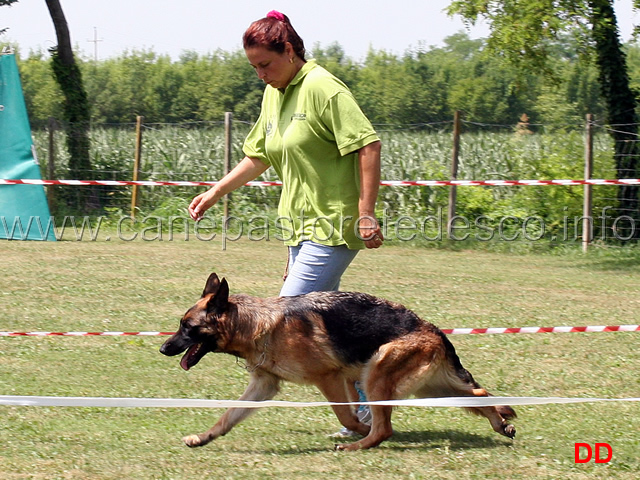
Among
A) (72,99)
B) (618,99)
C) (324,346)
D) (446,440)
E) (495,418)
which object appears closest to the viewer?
(324,346)

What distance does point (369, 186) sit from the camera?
4.20 meters

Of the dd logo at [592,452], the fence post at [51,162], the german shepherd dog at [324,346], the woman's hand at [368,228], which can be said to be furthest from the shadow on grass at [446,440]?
the fence post at [51,162]

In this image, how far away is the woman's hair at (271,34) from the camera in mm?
4180

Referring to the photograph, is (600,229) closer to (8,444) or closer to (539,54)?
(539,54)

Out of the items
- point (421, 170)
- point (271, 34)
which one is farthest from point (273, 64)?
point (421, 170)

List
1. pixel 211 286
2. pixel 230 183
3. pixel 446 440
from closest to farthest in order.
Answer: pixel 211 286 → pixel 446 440 → pixel 230 183

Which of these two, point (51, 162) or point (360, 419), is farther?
point (51, 162)

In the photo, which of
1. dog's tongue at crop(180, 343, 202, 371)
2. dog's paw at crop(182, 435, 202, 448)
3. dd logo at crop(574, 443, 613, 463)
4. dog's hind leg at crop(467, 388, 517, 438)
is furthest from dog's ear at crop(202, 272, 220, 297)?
dd logo at crop(574, 443, 613, 463)

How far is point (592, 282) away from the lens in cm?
1143

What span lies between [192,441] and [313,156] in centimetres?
164

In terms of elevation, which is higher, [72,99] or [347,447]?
[72,99]

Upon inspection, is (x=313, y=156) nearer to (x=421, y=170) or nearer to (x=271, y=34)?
(x=271, y=34)

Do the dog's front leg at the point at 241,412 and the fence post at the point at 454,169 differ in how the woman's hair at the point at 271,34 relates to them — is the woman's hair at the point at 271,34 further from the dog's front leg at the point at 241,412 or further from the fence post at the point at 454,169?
the fence post at the point at 454,169

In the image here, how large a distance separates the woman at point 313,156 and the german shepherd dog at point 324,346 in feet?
0.82
